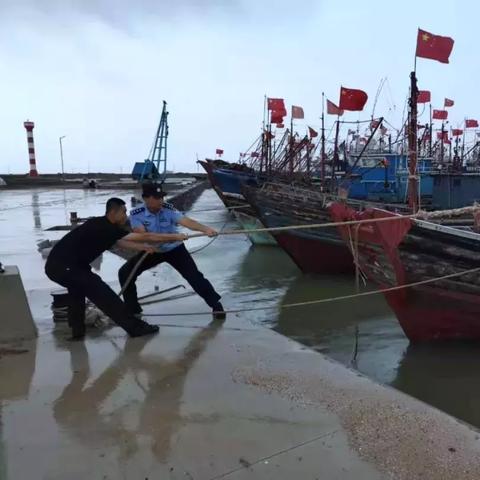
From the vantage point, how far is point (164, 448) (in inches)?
Result: 115

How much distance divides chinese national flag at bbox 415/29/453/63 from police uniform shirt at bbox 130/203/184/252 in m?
5.69

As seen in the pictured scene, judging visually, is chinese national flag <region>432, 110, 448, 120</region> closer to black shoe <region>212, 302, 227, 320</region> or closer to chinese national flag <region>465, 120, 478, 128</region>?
chinese national flag <region>465, 120, 478, 128</region>

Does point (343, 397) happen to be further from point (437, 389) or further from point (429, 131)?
point (429, 131)

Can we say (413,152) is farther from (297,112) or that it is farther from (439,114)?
(439,114)

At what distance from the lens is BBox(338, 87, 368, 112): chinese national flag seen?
548 inches

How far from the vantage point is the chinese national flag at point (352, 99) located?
13.9 metres

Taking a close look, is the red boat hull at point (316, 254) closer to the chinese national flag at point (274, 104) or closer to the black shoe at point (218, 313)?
the black shoe at point (218, 313)

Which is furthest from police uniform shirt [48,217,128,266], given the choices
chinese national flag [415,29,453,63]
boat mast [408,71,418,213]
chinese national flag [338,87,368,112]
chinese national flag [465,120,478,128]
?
chinese national flag [465,120,478,128]

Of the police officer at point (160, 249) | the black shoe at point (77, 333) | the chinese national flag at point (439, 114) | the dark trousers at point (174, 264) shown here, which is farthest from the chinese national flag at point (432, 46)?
the chinese national flag at point (439, 114)

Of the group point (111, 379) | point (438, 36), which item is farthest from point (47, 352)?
point (438, 36)

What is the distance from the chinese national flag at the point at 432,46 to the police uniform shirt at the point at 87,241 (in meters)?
6.49

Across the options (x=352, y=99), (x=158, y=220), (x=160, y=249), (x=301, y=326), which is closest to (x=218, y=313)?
(x=160, y=249)

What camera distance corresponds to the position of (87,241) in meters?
4.55

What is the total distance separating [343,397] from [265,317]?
4.28 m
